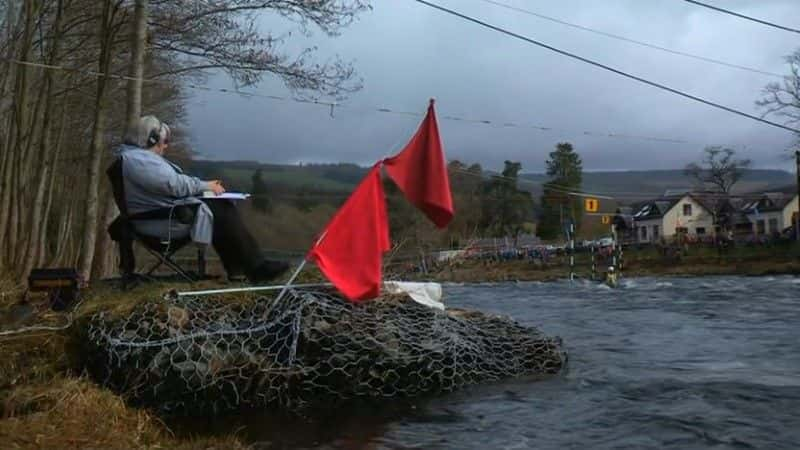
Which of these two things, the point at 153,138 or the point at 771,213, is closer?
the point at 153,138

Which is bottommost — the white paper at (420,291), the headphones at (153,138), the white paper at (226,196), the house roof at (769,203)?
the white paper at (420,291)

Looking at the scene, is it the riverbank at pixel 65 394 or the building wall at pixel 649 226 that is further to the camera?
the building wall at pixel 649 226

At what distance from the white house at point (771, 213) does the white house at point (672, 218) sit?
4071 mm

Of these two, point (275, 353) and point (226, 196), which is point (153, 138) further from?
point (275, 353)

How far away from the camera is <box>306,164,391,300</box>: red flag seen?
22.0 feet

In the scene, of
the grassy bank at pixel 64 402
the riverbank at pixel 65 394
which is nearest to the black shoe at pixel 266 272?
the riverbank at pixel 65 394

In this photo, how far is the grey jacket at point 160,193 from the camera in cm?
713

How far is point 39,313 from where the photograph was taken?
7.07m

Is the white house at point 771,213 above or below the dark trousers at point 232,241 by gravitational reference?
above

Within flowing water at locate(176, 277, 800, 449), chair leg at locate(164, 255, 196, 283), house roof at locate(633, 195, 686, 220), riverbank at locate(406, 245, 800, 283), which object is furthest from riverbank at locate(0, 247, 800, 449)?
house roof at locate(633, 195, 686, 220)

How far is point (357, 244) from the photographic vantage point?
6.92 metres

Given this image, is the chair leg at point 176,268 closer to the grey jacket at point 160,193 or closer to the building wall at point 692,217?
the grey jacket at point 160,193

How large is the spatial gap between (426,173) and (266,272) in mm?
1709

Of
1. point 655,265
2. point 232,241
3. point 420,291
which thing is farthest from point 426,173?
point 655,265
